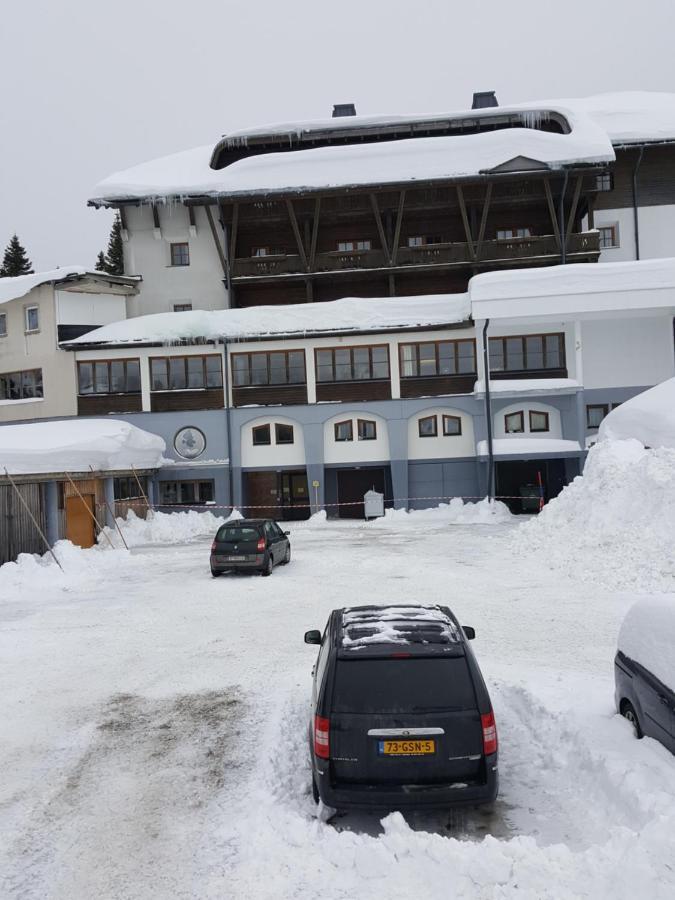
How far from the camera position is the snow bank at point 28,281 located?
36.8 m

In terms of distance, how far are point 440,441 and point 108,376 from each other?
17277mm

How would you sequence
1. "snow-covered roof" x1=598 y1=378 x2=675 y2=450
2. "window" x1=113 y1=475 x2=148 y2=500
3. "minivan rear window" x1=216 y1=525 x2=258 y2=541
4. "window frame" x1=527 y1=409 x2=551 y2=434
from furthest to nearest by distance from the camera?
"window frame" x1=527 y1=409 x2=551 y2=434 → "window" x1=113 y1=475 x2=148 y2=500 → "snow-covered roof" x1=598 y1=378 x2=675 y2=450 → "minivan rear window" x1=216 y1=525 x2=258 y2=541

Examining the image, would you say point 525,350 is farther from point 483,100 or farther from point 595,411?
point 483,100

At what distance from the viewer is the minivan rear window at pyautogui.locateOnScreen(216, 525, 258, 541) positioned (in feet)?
62.6

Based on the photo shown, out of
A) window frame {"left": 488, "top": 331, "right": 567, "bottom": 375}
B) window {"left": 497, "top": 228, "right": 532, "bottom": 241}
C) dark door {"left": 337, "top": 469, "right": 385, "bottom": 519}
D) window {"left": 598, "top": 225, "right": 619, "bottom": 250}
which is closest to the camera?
window frame {"left": 488, "top": 331, "right": 567, "bottom": 375}

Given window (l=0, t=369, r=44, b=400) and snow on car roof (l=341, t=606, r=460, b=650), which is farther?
window (l=0, t=369, r=44, b=400)

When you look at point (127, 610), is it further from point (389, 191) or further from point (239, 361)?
point (389, 191)

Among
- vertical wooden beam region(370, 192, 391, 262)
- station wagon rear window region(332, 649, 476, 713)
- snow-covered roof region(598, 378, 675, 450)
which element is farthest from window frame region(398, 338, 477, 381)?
station wagon rear window region(332, 649, 476, 713)

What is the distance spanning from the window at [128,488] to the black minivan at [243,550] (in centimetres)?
1233

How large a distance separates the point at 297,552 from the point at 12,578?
28.9 feet

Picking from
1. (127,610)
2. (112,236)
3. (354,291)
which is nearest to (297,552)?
(127,610)

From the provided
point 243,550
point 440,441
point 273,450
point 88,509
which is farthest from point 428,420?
point 243,550

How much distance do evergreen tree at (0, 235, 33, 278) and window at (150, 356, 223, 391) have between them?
50776 mm

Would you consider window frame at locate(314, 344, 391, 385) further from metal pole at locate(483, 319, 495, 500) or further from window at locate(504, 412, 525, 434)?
window at locate(504, 412, 525, 434)
